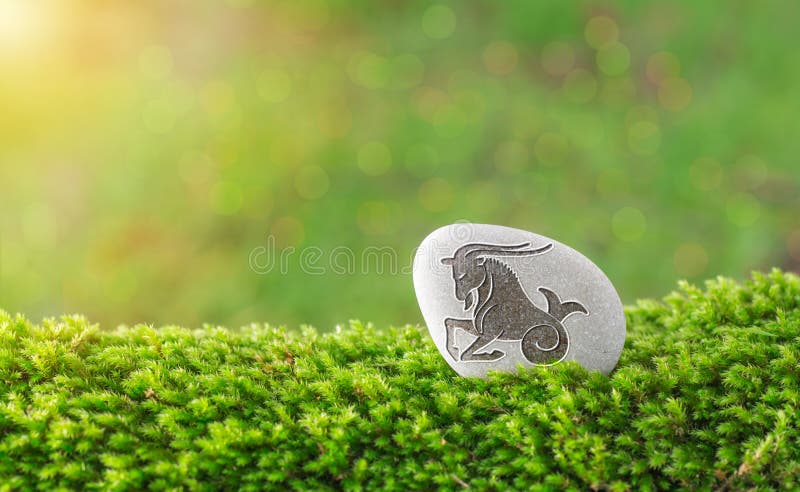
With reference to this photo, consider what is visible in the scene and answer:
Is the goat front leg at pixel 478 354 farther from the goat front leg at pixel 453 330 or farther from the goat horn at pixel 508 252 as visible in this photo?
the goat horn at pixel 508 252

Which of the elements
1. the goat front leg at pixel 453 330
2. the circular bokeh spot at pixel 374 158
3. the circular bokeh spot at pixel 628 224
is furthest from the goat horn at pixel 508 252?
the circular bokeh spot at pixel 374 158

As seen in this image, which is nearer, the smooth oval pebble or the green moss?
the green moss

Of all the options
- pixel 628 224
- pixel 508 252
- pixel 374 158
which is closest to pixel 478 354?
pixel 508 252

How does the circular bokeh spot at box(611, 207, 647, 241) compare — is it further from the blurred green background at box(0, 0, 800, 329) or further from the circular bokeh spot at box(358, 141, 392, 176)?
the circular bokeh spot at box(358, 141, 392, 176)

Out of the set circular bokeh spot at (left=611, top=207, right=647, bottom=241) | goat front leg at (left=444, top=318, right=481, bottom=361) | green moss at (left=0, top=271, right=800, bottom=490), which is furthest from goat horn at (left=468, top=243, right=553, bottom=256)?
circular bokeh spot at (left=611, top=207, right=647, bottom=241)

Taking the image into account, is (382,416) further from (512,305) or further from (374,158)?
(374,158)
